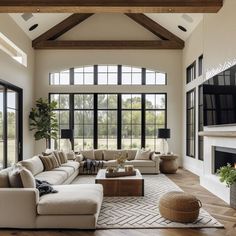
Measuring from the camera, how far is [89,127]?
10578mm

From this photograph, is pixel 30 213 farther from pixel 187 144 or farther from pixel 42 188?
pixel 187 144

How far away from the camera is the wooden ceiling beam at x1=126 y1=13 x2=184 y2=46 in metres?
10.1

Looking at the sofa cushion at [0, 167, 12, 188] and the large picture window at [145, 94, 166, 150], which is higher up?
the large picture window at [145, 94, 166, 150]

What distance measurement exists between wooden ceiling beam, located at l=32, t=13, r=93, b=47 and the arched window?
130 cm

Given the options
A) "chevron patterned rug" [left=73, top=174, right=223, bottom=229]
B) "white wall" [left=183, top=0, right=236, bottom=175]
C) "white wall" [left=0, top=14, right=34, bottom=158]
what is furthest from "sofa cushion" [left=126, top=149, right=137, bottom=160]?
"white wall" [left=0, top=14, right=34, bottom=158]

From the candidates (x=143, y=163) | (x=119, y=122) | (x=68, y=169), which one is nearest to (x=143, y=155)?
(x=143, y=163)

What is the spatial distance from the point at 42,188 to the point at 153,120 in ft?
22.3

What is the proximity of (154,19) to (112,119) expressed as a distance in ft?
12.4

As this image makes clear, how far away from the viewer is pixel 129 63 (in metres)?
10.5

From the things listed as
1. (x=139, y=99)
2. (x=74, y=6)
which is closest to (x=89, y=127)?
(x=139, y=99)

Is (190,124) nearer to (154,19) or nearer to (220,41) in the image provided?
(154,19)

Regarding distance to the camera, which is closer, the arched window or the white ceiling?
the white ceiling

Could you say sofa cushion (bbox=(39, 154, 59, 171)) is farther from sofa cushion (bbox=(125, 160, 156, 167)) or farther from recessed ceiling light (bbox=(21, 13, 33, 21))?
recessed ceiling light (bbox=(21, 13, 33, 21))

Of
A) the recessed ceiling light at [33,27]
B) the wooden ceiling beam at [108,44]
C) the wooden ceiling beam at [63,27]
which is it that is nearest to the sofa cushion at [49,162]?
the recessed ceiling light at [33,27]
